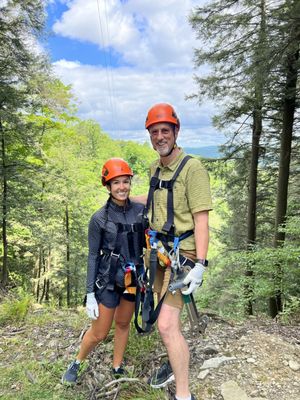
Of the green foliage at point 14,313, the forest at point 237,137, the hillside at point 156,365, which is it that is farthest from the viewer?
the forest at point 237,137

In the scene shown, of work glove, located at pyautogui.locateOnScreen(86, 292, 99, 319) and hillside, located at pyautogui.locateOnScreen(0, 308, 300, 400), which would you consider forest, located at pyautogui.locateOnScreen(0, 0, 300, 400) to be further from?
work glove, located at pyautogui.locateOnScreen(86, 292, 99, 319)

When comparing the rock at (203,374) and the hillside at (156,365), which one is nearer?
the hillside at (156,365)

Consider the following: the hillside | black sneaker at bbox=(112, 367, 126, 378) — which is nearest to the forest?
the hillside

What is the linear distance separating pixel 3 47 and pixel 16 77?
3.03ft

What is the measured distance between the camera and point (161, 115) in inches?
125

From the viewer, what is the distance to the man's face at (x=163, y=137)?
3.21 m

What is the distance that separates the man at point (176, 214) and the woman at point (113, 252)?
0.31 metres

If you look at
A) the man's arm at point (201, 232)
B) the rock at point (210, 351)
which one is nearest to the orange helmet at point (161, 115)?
the man's arm at point (201, 232)

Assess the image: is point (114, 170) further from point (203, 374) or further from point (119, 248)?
point (203, 374)

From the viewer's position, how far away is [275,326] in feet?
17.3

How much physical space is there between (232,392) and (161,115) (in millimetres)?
2763

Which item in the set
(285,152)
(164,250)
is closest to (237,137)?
(285,152)

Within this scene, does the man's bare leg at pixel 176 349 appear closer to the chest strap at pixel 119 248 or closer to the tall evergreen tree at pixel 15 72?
A: the chest strap at pixel 119 248

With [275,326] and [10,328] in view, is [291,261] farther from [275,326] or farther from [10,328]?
[10,328]
